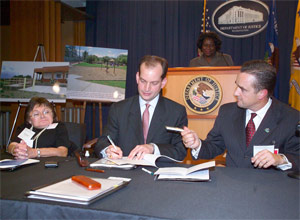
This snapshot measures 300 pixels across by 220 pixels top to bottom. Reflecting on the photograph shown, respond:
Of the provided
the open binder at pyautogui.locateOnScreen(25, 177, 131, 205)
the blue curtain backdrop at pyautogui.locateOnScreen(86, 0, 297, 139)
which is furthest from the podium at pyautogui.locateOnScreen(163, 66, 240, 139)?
the blue curtain backdrop at pyautogui.locateOnScreen(86, 0, 297, 139)

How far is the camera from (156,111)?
2.35m

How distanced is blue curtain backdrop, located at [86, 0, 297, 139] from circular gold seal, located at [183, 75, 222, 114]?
2.72 m

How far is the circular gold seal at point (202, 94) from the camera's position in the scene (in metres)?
3.45

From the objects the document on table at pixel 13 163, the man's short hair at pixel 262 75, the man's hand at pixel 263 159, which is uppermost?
the man's short hair at pixel 262 75

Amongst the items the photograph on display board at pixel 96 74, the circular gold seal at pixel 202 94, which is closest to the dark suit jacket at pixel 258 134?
the circular gold seal at pixel 202 94

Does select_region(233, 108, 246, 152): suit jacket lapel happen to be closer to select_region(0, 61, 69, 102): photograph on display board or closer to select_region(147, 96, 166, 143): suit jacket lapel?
select_region(147, 96, 166, 143): suit jacket lapel

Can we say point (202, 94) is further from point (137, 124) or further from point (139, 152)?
point (139, 152)

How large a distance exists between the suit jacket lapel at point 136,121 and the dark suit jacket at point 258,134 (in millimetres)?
517

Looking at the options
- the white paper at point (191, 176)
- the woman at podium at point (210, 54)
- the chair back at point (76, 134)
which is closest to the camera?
the white paper at point (191, 176)

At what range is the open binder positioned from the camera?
1.10 metres

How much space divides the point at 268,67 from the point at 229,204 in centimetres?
128

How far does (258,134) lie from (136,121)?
3.03 ft

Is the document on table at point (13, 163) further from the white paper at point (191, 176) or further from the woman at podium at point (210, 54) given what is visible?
the woman at podium at point (210, 54)

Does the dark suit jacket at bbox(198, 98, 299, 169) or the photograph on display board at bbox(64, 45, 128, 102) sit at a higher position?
the photograph on display board at bbox(64, 45, 128, 102)
